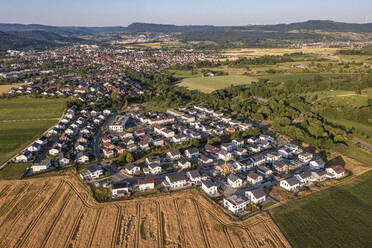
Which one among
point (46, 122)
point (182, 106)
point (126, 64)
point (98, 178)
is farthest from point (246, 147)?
point (126, 64)

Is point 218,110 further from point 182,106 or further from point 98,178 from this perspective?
point 98,178

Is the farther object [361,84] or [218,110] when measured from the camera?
[361,84]

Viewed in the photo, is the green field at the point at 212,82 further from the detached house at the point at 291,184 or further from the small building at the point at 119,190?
the small building at the point at 119,190

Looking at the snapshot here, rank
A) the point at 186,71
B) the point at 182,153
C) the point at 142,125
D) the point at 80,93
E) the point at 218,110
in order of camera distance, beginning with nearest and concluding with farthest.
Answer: the point at 182,153
the point at 142,125
the point at 218,110
the point at 80,93
the point at 186,71

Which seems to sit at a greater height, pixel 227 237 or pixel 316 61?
pixel 316 61

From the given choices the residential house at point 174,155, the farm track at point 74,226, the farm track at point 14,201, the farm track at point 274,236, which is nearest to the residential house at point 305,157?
the farm track at point 274,236

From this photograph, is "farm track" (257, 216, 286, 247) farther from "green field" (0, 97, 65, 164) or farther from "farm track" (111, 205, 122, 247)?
"green field" (0, 97, 65, 164)

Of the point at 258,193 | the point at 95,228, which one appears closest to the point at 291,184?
the point at 258,193

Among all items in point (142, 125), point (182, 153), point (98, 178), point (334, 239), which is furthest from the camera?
point (142, 125)
